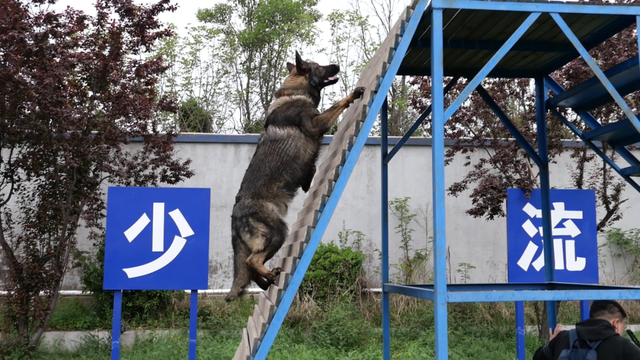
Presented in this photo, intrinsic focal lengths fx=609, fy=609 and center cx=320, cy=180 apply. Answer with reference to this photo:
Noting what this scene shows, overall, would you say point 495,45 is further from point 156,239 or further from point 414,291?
point 156,239

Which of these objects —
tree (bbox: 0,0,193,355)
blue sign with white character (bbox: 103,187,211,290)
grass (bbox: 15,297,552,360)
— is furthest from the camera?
grass (bbox: 15,297,552,360)

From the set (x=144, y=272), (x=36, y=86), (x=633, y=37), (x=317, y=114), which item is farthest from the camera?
(x=633, y=37)

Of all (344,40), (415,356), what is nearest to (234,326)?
(415,356)

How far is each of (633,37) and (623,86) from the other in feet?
12.4

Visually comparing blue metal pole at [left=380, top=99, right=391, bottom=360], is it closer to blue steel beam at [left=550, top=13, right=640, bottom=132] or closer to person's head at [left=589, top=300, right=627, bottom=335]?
blue steel beam at [left=550, top=13, right=640, bottom=132]

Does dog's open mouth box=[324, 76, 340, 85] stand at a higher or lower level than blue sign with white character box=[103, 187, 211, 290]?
higher

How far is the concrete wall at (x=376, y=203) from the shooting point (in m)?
9.77

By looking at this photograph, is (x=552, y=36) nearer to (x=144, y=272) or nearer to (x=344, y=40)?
(x=144, y=272)

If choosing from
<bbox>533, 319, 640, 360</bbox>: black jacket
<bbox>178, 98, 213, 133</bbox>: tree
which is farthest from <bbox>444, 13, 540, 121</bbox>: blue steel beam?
<bbox>178, 98, 213, 133</bbox>: tree

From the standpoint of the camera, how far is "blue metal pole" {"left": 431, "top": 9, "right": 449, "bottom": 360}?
11.9ft

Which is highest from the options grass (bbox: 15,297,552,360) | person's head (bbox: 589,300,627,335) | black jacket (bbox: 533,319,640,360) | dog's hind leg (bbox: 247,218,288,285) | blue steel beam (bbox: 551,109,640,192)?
blue steel beam (bbox: 551,109,640,192)

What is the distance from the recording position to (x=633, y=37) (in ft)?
25.8

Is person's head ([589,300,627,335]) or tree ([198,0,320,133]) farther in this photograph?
tree ([198,0,320,133])

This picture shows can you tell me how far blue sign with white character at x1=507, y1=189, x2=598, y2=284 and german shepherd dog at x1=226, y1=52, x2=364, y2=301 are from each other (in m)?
3.03
